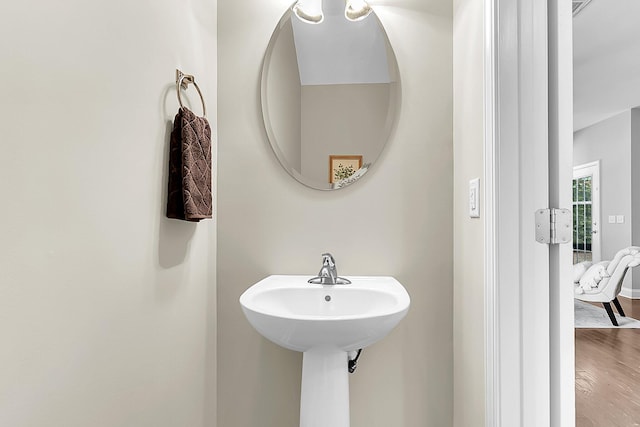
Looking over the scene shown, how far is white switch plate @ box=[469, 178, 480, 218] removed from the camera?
1126mm

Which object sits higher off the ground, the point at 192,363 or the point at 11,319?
the point at 11,319

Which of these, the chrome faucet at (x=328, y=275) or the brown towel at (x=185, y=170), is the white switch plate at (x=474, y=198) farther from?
the brown towel at (x=185, y=170)

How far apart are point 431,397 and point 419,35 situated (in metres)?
1.47

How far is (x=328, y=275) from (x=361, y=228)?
0.25m

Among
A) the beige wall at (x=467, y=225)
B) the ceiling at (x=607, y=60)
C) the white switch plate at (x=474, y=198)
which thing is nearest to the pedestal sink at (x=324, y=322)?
the beige wall at (x=467, y=225)

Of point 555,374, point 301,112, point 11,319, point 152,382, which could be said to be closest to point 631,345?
point 555,374

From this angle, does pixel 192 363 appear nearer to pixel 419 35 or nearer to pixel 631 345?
pixel 419 35

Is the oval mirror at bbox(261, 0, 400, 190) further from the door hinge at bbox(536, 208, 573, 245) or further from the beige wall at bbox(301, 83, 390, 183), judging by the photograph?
the door hinge at bbox(536, 208, 573, 245)

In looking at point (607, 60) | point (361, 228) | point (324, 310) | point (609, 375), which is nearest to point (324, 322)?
point (324, 310)

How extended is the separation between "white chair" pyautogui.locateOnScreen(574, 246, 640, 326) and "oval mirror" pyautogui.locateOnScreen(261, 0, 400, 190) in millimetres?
889

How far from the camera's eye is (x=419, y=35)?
1456 millimetres

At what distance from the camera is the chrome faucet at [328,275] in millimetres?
1336

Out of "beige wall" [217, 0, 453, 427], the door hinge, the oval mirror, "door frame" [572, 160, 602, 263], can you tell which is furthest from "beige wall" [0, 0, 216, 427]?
"door frame" [572, 160, 602, 263]

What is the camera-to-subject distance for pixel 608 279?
123 cm
